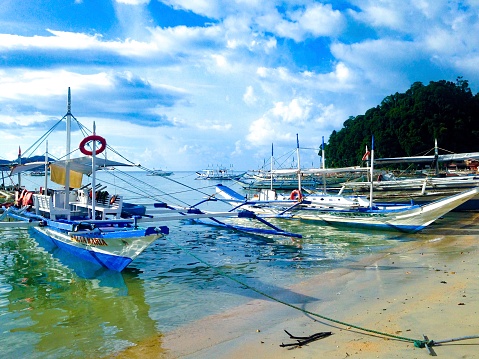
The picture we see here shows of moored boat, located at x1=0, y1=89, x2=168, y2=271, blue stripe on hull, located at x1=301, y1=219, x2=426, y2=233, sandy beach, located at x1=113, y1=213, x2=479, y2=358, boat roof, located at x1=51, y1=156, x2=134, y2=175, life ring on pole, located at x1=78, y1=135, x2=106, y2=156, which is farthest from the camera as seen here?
blue stripe on hull, located at x1=301, y1=219, x2=426, y2=233

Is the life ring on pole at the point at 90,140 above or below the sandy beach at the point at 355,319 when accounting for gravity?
above

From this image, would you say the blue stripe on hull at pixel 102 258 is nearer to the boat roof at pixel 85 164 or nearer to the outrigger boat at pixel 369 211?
the boat roof at pixel 85 164

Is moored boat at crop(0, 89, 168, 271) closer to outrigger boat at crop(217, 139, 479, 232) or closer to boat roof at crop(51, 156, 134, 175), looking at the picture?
boat roof at crop(51, 156, 134, 175)

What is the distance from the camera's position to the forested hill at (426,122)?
184 feet

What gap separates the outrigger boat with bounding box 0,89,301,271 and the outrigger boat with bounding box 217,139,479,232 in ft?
17.8

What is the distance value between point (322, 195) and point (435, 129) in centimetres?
3819

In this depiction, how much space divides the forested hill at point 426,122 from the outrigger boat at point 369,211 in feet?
123

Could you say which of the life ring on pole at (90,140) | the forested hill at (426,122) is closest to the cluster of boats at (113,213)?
the life ring on pole at (90,140)

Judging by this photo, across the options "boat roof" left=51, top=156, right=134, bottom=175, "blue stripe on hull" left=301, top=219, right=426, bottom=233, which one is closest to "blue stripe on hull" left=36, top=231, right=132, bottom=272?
"boat roof" left=51, top=156, right=134, bottom=175

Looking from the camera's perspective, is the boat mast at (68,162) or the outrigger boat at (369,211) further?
the outrigger boat at (369,211)

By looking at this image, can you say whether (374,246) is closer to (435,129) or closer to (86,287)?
(86,287)

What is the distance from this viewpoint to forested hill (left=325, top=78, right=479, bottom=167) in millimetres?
56000

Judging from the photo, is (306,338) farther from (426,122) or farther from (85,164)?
(426,122)

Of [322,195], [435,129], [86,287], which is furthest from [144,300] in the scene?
[435,129]
